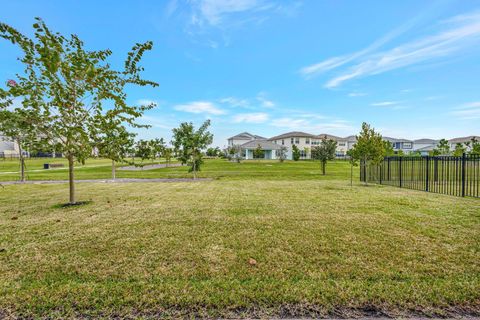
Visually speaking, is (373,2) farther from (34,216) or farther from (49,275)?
(34,216)

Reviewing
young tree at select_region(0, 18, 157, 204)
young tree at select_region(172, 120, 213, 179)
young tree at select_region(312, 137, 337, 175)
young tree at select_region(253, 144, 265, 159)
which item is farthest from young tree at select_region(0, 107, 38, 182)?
young tree at select_region(253, 144, 265, 159)

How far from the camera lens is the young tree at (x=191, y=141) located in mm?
17172

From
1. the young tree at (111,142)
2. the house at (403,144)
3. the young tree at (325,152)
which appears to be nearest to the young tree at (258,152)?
the young tree at (325,152)

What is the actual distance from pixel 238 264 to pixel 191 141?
14.5m

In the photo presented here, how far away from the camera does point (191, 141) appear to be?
1702 cm

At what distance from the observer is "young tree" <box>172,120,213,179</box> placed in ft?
56.3

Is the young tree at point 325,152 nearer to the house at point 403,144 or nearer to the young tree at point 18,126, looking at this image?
the young tree at point 18,126

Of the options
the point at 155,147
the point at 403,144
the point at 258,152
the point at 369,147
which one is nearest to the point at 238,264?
the point at 155,147

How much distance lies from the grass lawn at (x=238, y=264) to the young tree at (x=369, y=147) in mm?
7193

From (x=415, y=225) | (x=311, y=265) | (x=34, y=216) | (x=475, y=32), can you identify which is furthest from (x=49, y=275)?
(x=475, y=32)

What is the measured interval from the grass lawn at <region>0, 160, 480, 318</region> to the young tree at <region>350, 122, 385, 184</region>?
7.19 meters

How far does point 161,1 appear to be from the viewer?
447 inches

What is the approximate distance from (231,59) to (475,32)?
1488 centimetres

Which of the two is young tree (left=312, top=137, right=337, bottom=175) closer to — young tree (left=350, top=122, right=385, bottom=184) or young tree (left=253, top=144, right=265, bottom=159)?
young tree (left=350, top=122, right=385, bottom=184)
